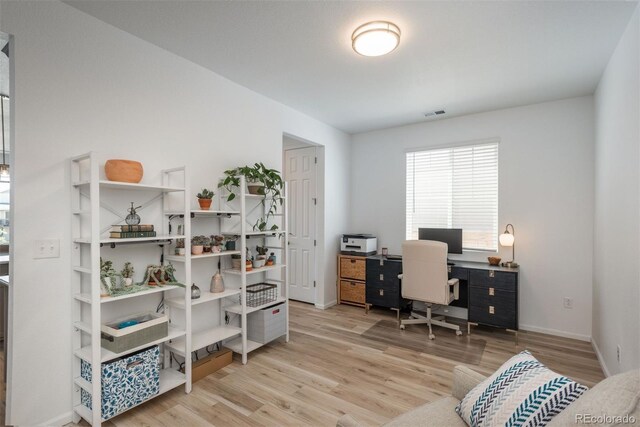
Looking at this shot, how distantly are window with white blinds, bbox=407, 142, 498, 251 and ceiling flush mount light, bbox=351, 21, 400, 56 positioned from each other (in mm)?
2308

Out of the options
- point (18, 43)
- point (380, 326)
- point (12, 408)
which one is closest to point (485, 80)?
point (380, 326)

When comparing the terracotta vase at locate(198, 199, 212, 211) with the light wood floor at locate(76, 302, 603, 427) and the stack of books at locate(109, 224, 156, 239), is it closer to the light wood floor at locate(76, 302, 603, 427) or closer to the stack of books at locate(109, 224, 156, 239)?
the stack of books at locate(109, 224, 156, 239)

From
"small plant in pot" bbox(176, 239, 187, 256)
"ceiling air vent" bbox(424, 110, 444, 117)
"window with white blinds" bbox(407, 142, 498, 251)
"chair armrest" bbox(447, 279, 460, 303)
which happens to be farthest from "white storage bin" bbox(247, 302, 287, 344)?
"ceiling air vent" bbox(424, 110, 444, 117)

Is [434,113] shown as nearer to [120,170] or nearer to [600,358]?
[600,358]

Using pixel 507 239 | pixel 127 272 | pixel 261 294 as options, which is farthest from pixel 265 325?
pixel 507 239

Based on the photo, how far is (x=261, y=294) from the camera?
320cm

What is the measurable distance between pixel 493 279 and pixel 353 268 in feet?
5.79

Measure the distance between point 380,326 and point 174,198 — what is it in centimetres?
270

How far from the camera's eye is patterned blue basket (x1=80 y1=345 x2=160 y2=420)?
6.46ft

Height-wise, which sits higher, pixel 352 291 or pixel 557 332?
pixel 352 291

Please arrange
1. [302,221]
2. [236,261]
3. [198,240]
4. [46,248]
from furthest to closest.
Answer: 1. [302,221]
2. [236,261]
3. [198,240]
4. [46,248]

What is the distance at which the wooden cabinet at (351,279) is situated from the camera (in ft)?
14.8

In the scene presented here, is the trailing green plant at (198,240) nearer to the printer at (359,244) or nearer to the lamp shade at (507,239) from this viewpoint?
the printer at (359,244)

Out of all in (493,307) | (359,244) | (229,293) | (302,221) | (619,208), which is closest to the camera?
(619,208)
